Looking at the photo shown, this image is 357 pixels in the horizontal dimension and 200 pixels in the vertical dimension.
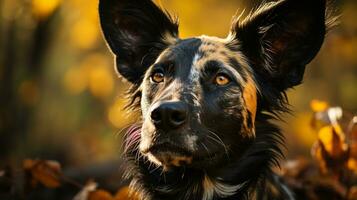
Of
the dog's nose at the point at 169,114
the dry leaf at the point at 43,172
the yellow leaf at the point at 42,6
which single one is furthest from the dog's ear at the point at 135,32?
the yellow leaf at the point at 42,6

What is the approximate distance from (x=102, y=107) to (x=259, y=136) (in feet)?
38.1

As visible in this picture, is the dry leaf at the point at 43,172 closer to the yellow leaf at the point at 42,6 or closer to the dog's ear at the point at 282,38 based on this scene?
the dog's ear at the point at 282,38

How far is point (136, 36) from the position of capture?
6.23 metres

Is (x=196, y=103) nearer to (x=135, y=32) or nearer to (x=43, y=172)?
(x=135, y=32)

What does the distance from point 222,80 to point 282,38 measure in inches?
29.6

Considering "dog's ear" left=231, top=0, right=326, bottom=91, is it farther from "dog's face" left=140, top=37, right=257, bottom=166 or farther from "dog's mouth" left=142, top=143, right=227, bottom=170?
"dog's mouth" left=142, top=143, right=227, bottom=170

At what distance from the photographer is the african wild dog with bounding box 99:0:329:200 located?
16.9 ft

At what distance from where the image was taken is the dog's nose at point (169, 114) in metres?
4.87

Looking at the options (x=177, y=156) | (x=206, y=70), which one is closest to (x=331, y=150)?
(x=206, y=70)

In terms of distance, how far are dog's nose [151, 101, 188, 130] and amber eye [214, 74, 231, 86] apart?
0.53m

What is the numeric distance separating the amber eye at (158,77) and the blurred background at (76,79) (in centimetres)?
415

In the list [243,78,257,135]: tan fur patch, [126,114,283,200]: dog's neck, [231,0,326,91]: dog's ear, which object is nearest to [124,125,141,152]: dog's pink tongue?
[126,114,283,200]: dog's neck

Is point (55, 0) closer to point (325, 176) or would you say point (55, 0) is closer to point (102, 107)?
point (325, 176)

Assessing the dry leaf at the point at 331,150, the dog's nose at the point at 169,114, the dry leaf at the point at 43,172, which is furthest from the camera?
the dry leaf at the point at 43,172
